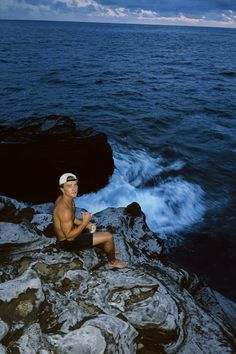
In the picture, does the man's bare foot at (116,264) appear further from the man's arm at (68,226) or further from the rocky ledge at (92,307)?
the man's arm at (68,226)

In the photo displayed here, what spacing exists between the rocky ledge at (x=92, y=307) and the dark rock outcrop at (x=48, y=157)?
448 centimetres

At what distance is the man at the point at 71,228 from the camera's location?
19.4ft

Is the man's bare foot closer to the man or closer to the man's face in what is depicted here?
the man

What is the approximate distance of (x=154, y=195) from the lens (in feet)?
47.5

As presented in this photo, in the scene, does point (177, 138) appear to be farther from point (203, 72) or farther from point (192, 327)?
point (203, 72)

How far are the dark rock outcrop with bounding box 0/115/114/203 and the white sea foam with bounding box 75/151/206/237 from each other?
75cm

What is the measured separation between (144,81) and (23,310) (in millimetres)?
35620

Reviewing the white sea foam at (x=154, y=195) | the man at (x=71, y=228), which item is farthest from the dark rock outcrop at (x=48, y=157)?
the man at (x=71, y=228)

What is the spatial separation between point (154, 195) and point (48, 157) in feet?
17.8

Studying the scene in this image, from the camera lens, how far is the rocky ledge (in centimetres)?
437

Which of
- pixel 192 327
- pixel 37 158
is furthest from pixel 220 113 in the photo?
pixel 192 327

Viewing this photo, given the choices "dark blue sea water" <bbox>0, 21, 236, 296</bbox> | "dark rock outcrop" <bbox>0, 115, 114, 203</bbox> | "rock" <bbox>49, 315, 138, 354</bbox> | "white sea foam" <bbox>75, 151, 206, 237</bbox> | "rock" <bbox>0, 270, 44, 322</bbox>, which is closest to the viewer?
"rock" <bbox>49, 315, 138, 354</bbox>

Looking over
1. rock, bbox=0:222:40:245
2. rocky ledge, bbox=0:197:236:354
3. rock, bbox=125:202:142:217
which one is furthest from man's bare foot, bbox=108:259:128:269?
rock, bbox=125:202:142:217

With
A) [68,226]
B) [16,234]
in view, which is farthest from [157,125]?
[68,226]
